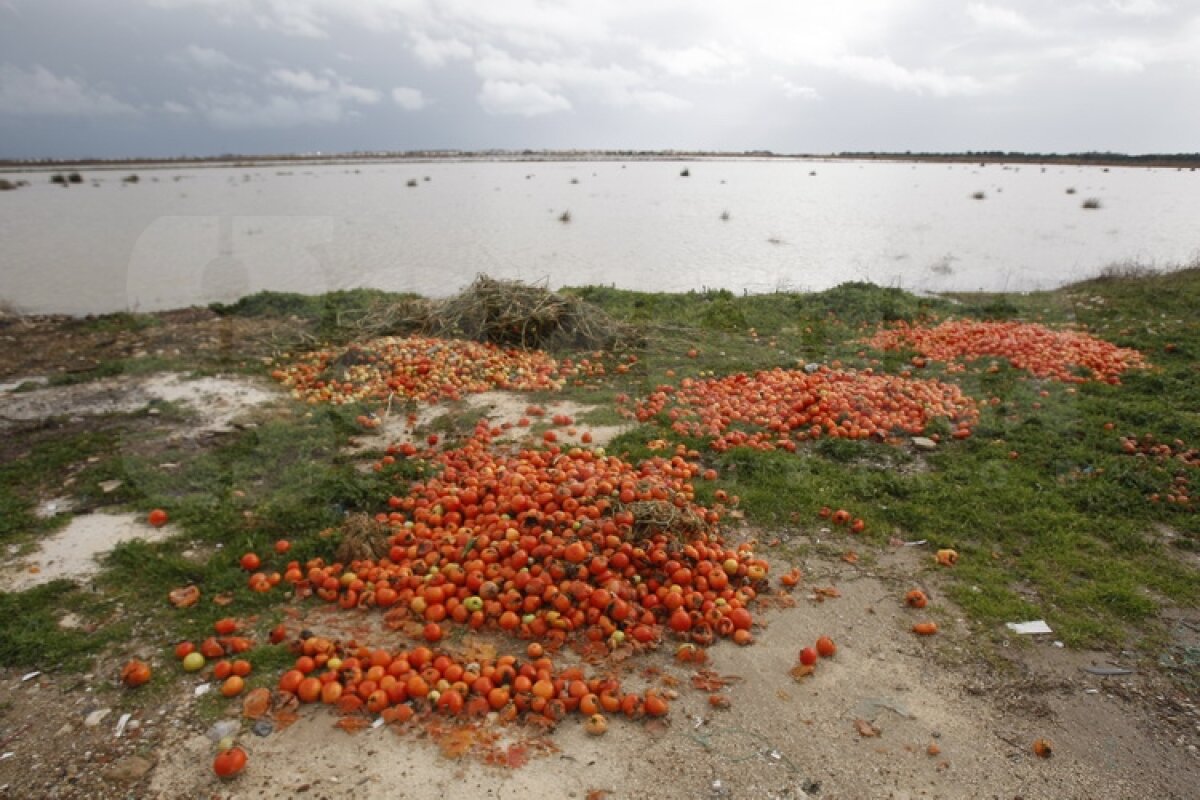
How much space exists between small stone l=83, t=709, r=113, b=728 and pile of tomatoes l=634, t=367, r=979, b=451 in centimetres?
610

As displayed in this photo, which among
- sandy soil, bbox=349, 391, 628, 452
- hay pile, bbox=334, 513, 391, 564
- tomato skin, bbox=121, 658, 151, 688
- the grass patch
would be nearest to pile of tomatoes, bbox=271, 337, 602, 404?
sandy soil, bbox=349, 391, 628, 452

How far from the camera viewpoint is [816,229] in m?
29.8

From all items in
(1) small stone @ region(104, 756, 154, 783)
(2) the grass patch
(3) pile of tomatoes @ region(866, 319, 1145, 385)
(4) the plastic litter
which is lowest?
(1) small stone @ region(104, 756, 154, 783)

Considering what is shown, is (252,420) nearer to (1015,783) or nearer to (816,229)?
(1015,783)

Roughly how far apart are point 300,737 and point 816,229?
3009 cm

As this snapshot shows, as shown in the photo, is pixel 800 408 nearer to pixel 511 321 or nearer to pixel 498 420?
pixel 498 420

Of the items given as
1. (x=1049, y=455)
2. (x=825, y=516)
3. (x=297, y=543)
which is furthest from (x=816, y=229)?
(x=297, y=543)

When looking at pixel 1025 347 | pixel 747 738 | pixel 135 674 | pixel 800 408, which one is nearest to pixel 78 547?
pixel 135 674

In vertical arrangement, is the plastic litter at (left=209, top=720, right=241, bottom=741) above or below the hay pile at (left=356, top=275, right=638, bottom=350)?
below

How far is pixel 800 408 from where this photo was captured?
8.95m

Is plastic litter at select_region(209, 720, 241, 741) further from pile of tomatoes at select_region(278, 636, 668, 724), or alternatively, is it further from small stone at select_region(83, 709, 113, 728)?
small stone at select_region(83, 709, 113, 728)

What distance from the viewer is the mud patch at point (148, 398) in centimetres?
869

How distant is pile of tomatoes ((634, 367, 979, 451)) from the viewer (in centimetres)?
834

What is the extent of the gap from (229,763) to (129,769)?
24.3 inches
